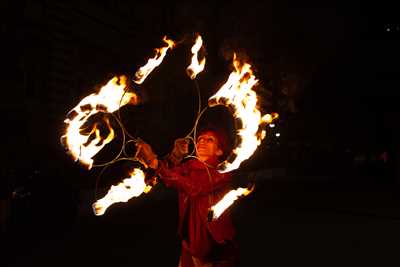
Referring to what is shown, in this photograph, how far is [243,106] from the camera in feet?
17.1

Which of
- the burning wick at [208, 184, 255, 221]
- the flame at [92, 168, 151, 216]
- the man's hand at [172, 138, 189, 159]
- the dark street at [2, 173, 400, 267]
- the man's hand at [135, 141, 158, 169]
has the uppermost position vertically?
the dark street at [2, 173, 400, 267]

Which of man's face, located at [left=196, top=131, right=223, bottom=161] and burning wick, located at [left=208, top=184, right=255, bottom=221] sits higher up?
man's face, located at [left=196, top=131, right=223, bottom=161]

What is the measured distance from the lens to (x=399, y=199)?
2769 centimetres

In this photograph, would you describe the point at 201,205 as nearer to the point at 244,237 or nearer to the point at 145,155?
the point at 145,155

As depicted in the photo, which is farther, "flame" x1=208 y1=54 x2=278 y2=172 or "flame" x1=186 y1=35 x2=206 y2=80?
"flame" x1=186 y1=35 x2=206 y2=80

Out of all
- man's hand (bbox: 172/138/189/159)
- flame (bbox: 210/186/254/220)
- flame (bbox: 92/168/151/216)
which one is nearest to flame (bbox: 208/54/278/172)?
flame (bbox: 210/186/254/220)

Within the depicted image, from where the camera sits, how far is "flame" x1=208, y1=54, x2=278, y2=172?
4996mm

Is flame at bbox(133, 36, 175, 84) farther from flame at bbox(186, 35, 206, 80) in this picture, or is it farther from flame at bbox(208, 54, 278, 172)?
flame at bbox(208, 54, 278, 172)

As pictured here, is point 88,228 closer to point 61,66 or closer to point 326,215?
point 326,215

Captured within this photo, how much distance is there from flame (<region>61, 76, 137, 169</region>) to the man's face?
0.79m

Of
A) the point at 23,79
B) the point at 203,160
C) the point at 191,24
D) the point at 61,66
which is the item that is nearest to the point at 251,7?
the point at 191,24

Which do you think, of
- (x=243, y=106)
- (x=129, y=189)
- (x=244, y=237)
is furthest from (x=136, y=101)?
(x=244, y=237)

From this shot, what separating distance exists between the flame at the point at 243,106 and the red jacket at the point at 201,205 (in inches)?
16.2

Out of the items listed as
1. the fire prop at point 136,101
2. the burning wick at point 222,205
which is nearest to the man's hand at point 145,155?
the fire prop at point 136,101
